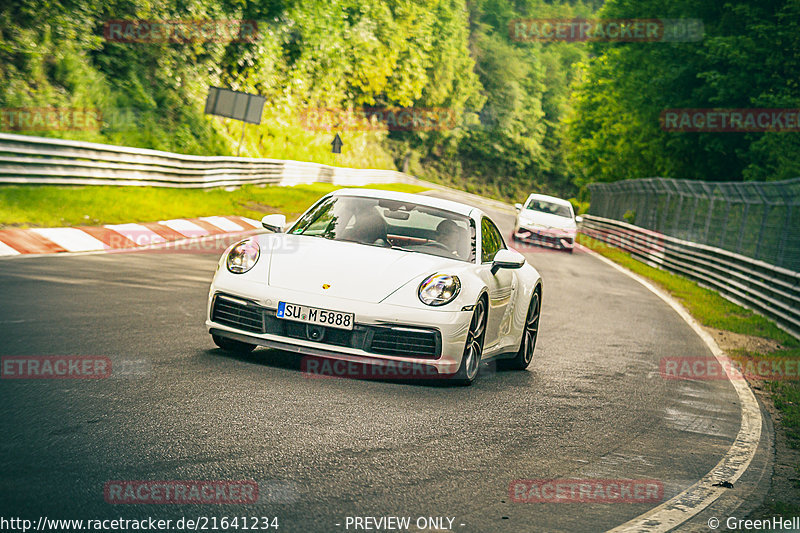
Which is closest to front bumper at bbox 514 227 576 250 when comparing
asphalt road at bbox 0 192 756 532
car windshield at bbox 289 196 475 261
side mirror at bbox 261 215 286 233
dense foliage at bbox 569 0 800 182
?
dense foliage at bbox 569 0 800 182

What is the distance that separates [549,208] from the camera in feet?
92.6

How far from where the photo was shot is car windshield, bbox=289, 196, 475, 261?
7633 millimetres

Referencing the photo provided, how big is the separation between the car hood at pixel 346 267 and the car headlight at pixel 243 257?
13cm

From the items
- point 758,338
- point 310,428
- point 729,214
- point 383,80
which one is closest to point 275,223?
point 310,428

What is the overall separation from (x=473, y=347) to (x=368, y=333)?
99cm

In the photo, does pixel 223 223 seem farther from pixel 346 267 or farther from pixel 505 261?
pixel 346 267

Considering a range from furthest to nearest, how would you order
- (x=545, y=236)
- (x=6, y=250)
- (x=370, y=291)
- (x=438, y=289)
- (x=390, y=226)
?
1. (x=545, y=236)
2. (x=6, y=250)
3. (x=390, y=226)
4. (x=438, y=289)
5. (x=370, y=291)

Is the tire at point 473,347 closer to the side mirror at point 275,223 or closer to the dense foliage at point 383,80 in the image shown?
the side mirror at point 275,223

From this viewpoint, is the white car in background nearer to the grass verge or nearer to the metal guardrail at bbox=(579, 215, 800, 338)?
the grass verge

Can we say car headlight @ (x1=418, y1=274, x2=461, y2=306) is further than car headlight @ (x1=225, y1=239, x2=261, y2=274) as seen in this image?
No

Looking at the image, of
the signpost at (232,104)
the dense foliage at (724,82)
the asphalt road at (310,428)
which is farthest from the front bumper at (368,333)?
the signpost at (232,104)

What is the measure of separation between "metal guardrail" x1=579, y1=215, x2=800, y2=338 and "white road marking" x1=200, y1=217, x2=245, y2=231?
990 centimetres

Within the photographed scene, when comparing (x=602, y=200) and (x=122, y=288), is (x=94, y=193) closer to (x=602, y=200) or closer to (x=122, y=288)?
(x=122, y=288)

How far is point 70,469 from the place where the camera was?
4113 mm
